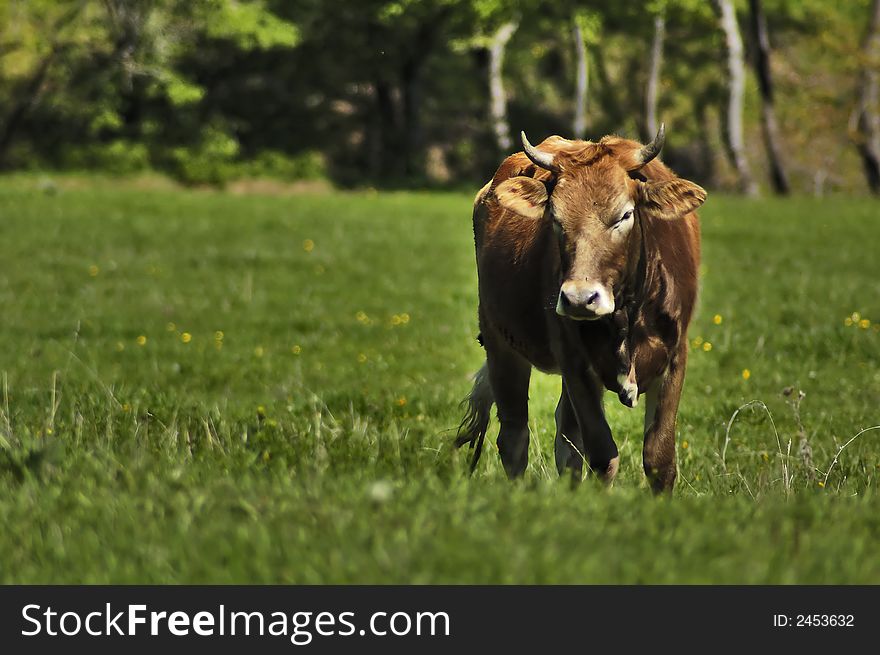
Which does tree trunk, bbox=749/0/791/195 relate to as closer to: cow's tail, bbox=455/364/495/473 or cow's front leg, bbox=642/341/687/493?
cow's tail, bbox=455/364/495/473

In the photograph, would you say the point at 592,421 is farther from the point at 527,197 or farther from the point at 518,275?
the point at 527,197

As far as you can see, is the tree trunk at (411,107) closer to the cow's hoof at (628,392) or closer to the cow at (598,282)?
the cow at (598,282)

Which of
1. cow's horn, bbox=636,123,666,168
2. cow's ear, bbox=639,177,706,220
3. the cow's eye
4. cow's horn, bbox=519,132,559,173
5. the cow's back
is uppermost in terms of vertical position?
cow's horn, bbox=636,123,666,168

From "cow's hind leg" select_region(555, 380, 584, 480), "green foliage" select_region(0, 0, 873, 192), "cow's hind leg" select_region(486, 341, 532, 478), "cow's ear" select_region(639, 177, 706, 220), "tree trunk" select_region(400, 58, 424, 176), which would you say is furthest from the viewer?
"tree trunk" select_region(400, 58, 424, 176)

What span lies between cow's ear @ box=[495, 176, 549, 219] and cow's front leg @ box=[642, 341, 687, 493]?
104cm

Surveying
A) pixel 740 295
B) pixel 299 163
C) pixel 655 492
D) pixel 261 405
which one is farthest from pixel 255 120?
pixel 655 492

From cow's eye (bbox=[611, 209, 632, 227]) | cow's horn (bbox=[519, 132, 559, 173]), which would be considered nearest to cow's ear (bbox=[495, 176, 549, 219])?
cow's horn (bbox=[519, 132, 559, 173])

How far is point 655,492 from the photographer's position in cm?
595

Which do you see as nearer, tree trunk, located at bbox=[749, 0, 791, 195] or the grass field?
the grass field

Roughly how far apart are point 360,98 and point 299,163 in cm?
562

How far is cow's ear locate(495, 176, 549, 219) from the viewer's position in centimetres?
598

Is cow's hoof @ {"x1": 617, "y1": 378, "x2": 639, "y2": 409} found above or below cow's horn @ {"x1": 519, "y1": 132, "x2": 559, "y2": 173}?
below

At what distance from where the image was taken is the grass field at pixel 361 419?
4004 millimetres

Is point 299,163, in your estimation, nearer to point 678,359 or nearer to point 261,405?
point 261,405
